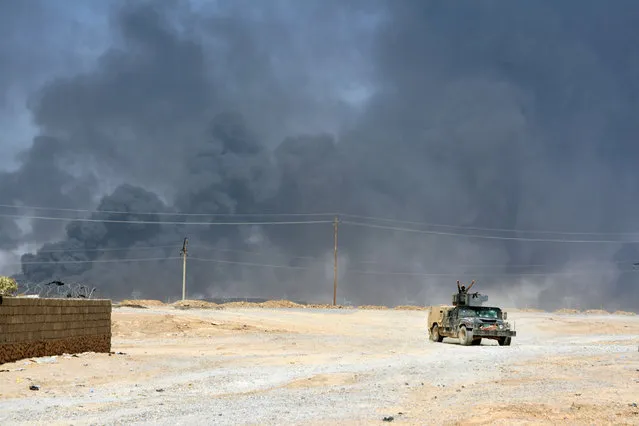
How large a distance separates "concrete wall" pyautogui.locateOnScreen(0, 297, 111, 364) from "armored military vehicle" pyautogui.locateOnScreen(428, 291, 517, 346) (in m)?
16.8

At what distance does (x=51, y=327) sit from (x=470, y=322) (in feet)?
64.4

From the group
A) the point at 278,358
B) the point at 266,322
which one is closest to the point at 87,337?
the point at 278,358

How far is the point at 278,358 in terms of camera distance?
26922 mm

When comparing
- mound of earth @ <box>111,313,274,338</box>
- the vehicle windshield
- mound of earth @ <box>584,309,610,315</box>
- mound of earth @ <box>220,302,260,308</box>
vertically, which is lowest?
mound of earth @ <box>584,309,610,315</box>

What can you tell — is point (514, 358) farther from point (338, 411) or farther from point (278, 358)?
point (338, 411)

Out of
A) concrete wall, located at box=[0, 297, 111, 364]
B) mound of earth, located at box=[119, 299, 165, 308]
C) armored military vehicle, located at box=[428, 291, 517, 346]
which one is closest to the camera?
concrete wall, located at box=[0, 297, 111, 364]

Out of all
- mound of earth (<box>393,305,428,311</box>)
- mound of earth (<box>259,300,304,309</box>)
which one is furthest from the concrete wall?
mound of earth (<box>393,305,428,311</box>)

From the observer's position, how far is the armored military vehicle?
3462cm

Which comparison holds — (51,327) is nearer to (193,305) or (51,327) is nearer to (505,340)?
(505,340)

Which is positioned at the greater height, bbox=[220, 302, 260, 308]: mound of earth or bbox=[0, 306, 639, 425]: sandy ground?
bbox=[220, 302, 260, 308]: mound of earth

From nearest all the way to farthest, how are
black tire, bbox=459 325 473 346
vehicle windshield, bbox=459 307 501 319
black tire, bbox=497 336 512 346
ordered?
1. black tire, bbox=459 325 473 346
2. black tire, bbox=497 336 512 346
3. vehicle windshield, bbox=459 307 501 319

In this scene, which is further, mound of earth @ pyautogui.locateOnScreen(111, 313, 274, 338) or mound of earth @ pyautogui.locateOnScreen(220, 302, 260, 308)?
mound of earth @ pyautogui.locateOnScreen(220, 302, 260, 308)

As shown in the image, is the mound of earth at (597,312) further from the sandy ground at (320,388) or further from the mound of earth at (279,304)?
the sandy ground at (320,388)

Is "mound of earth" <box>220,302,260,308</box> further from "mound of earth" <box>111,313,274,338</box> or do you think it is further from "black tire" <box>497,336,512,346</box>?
"black tire" <box>497,336,512,346</box>
